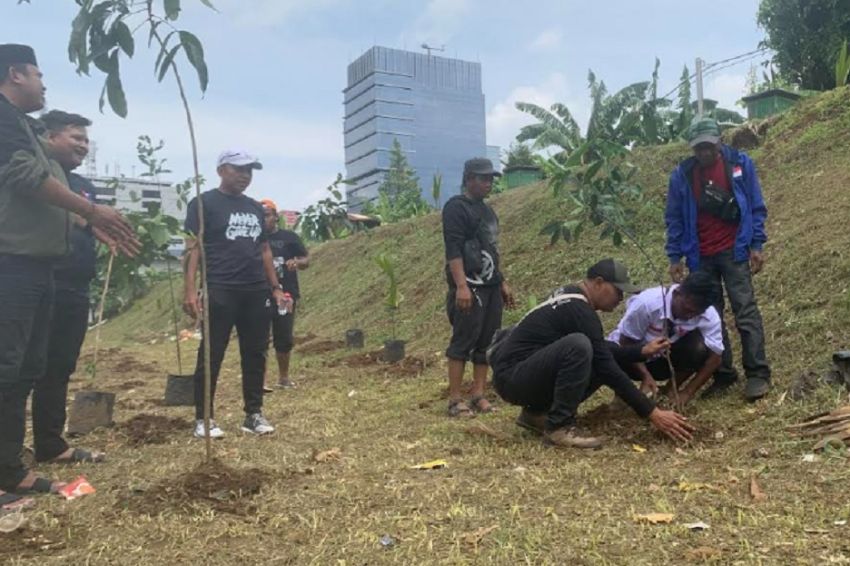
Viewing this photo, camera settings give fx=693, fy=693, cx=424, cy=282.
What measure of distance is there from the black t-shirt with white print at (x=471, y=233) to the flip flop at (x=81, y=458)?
2274 millimetres

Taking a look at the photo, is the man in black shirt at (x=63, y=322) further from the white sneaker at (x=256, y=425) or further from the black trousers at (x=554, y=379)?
the black trousers at (x=554, y=379)

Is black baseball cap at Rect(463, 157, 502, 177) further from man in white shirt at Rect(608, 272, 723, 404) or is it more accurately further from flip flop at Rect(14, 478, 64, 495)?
flip flop at Rect(14, 478, 64, 495)

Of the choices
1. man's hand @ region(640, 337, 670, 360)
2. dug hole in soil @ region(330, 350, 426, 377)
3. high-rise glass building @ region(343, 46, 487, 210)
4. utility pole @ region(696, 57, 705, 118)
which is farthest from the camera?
high-rise glass building @ region(343, 46, 487, 210)

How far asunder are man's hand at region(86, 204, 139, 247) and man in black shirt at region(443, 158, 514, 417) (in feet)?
6.72

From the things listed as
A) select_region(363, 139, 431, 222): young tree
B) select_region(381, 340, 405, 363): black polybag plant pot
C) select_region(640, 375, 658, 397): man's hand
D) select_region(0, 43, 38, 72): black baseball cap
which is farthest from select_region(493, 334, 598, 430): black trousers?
select_region(363, 139, 431, 222): young tree

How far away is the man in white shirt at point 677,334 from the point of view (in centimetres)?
383

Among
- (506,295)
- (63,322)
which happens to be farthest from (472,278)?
(63,322)

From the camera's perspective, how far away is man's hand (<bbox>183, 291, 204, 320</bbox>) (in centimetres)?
406

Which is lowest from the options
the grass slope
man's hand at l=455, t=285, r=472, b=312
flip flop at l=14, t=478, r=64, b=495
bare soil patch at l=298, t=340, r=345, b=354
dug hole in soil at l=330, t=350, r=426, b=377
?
the grass slope

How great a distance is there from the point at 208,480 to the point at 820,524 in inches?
90.3

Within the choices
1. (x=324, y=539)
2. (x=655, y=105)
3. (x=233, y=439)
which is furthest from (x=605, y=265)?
(x=655, y=105)

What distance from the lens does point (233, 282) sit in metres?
4.12

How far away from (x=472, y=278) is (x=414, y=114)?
9340 centimetres

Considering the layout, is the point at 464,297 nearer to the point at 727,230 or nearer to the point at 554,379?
the point at 554,379
